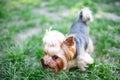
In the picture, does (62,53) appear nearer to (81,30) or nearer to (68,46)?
(68,46)

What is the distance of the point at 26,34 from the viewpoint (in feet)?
17.7

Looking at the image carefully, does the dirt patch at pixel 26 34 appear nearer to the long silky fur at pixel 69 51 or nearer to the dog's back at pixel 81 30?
the dog's back at pixel 81 30

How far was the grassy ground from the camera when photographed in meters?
3.73

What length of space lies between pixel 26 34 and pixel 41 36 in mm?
538

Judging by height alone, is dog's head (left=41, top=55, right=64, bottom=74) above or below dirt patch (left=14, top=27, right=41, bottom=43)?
below

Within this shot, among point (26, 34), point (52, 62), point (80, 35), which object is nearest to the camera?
point (52, 62)

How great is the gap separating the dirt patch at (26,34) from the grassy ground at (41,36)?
96mm

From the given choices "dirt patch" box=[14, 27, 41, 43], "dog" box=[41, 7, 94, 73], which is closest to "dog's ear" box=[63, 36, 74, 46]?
"dog" box=[41, 7, 94, 73]

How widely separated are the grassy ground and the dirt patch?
96mm

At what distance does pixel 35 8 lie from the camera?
698cm

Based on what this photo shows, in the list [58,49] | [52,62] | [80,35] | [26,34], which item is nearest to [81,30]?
→ [80,35]

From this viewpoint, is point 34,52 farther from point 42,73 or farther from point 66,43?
point 66,43

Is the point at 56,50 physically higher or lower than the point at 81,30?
lower

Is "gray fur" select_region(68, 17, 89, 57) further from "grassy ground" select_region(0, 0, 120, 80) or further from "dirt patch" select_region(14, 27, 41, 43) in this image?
"dirt patch" select_region(14, 27, 41, 43)
